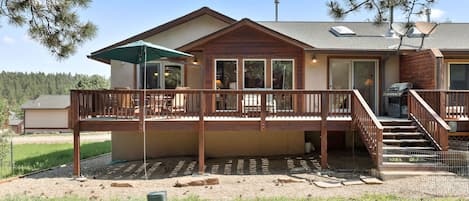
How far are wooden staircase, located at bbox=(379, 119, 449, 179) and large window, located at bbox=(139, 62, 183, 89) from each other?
6645mm

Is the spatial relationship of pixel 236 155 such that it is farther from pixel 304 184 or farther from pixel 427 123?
pixel 427 123

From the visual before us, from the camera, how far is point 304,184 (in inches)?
297

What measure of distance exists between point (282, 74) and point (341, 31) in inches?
126

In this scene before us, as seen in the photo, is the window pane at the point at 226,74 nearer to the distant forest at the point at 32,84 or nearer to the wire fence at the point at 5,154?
the wire fence at the point at 5,154

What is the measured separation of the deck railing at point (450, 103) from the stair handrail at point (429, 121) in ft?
1.48

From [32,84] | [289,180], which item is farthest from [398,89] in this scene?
[32,84]

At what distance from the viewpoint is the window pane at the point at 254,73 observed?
11.1 meters

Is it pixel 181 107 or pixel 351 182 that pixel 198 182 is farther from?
pixel 351 182

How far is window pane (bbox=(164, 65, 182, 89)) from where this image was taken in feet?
38.5

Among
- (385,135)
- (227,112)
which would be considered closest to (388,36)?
(385,135)

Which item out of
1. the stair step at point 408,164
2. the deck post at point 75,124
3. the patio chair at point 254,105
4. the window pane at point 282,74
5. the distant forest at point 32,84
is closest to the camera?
the stair step at point 408,164

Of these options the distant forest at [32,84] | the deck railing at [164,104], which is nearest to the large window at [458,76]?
the deck railing at [164,104]

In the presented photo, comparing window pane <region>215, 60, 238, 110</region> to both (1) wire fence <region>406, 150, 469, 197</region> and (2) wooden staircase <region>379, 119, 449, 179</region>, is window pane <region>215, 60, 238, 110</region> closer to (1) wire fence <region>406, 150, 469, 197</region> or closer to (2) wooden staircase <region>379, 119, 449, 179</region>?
(2) wooden staircase <region>379, 119, 449, 179</region>

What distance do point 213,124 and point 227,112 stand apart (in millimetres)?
609
